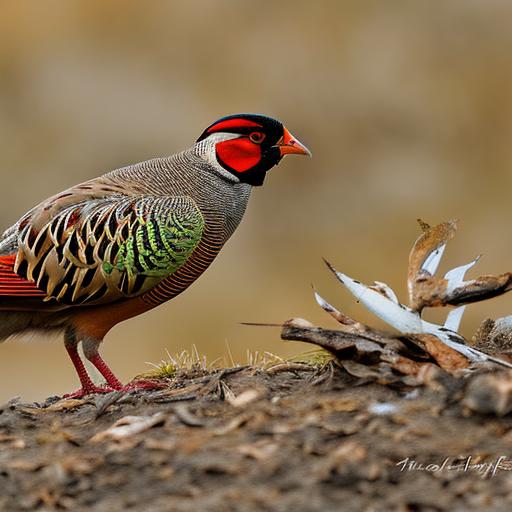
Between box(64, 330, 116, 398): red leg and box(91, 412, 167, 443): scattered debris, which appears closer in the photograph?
box(91, 412, 167, 443): scattered debris

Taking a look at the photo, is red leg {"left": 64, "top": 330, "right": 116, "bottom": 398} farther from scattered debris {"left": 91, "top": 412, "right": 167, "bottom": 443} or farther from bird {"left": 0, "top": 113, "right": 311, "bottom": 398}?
scattered debris {"left": 91, "top": 412, "right": 167, "bottom": 443}

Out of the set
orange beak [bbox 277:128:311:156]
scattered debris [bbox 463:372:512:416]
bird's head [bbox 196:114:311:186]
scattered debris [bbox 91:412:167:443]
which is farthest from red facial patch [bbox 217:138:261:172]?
scattered debris [bbox 463:372:512:416]

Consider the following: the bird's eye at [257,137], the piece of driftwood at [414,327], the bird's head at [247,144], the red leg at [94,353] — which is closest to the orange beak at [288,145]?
the bird's head at [247,144]

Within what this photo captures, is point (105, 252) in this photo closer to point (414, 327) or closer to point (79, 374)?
point (79, 374)

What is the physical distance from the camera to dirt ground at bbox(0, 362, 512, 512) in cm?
323

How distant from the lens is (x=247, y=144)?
590 centimetres

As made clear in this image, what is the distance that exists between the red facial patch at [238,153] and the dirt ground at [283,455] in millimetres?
2032

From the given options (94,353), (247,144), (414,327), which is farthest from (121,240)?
(414,327)

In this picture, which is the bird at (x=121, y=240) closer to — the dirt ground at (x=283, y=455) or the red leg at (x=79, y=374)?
the red leg at (x=79, y=374)

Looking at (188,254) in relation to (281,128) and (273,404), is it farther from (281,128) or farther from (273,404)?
(273,404)

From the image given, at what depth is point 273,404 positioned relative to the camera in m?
4.02

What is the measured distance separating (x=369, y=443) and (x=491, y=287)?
1200 mm

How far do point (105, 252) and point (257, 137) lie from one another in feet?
4.40

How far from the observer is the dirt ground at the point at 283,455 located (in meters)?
3.23
